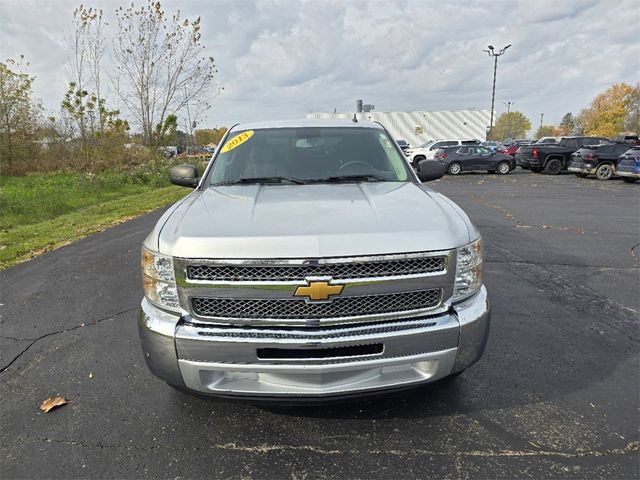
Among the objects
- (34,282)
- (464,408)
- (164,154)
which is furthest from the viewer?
(164,154)

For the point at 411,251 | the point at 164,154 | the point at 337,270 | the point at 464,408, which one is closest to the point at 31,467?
the point at 337,270

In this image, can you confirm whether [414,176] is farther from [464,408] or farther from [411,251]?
[464,408]

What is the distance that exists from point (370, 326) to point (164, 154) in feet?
74.1

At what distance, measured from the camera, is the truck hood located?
212 centimetres

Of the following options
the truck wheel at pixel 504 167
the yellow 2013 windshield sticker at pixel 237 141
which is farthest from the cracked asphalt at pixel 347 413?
the truck wheel at pixel 504 167

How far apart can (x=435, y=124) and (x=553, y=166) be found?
35.4m

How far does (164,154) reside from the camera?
886 inches

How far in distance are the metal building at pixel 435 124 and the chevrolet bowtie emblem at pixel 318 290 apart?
5546 centimetres

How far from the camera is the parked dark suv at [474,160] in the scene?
22.9 m

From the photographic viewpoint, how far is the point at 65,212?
11523mm

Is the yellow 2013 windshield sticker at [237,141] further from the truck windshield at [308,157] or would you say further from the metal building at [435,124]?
the metal building at [435,124]

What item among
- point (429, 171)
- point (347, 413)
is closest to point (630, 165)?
point (429, 171)

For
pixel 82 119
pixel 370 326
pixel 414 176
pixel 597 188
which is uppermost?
pixel 82 119

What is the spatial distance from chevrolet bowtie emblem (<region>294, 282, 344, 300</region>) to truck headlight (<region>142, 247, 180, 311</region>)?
0.67 meters
